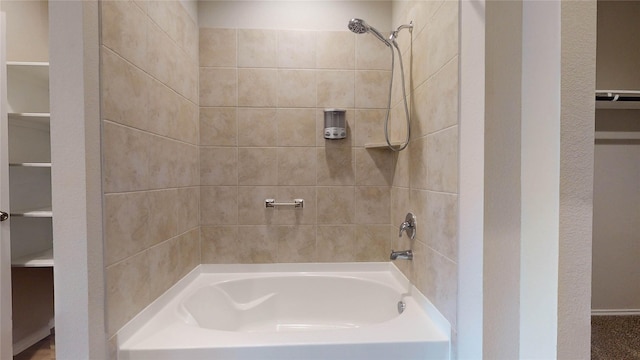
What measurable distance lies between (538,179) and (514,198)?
3.4 inches

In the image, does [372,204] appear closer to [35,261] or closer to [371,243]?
[371,243]

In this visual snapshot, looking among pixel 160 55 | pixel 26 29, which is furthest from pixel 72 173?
pixel 26 29

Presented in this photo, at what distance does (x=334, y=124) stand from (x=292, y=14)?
Answer: 794 millimetres

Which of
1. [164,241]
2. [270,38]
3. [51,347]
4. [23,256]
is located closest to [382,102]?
[270,38]

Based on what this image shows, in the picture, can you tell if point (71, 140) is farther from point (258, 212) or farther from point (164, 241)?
point (258, 212)

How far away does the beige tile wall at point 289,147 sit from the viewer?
6.14ft

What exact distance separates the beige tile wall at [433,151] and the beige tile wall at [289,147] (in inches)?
13.8

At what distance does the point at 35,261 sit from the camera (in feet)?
6.14

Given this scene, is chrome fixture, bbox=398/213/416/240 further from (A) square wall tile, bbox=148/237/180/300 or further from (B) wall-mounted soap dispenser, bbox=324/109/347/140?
(A) square wall tile, bbox=148/237/180/300

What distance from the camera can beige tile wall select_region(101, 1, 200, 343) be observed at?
100cm

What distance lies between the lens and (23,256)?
1987 mm

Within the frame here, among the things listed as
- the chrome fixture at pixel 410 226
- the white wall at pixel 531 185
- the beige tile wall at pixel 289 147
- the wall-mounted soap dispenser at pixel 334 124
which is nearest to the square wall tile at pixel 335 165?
the beige tile wall at pixel 289 147

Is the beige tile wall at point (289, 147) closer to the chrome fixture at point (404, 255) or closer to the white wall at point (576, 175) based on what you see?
the chrome fixture at point (404, 255)

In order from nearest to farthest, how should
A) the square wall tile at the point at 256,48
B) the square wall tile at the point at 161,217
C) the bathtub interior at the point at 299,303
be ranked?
the square wall tile at the point at 161,217, the bathtub interior at the point at 299,303, the square wall tile at the point at 256,48
